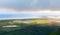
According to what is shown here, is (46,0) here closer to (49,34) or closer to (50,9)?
(50,9)

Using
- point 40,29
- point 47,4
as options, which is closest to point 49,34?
point 40,29

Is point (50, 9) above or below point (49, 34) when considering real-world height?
above

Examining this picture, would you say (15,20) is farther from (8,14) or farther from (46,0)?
(46,0)

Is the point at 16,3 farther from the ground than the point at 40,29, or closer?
farther from the ground

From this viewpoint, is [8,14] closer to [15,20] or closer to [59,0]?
[15,20]

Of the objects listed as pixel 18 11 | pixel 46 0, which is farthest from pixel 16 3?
pixel 46 0

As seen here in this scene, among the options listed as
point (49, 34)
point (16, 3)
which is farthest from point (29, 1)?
point (49, 34)

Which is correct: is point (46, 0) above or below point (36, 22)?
above
